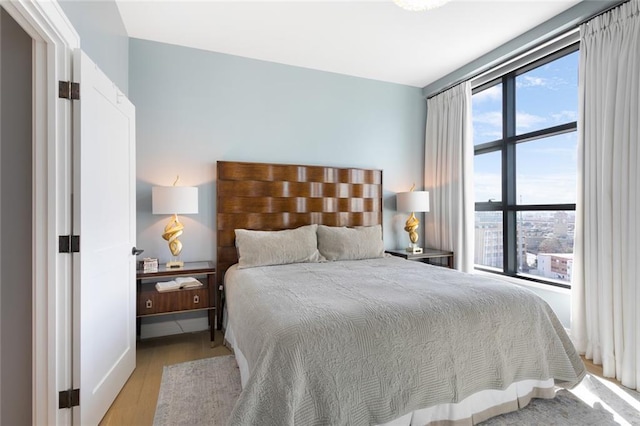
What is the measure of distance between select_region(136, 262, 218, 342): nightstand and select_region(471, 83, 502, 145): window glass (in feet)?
11.3

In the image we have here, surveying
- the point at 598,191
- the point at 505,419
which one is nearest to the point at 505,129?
the point at 598,191

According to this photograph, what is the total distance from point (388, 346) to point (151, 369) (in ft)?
6.50

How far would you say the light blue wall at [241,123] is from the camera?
10.1 ft

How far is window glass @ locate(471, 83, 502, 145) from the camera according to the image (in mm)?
3605

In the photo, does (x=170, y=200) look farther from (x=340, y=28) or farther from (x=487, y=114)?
(x=487, y=114)

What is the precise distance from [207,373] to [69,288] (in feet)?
3.97

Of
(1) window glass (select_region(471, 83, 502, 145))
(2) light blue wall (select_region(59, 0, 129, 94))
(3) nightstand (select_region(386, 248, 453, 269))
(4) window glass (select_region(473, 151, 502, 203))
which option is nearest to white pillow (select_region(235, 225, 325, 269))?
(3) nightstand (select_region(386, 248, 453, 269))

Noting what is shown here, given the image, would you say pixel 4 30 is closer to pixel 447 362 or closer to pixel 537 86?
pixel 447 362

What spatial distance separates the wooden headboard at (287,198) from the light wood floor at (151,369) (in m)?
0.64

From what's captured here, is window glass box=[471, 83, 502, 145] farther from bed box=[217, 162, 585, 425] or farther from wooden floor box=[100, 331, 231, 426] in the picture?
wooden floor box=[100, 331, 231, 426]

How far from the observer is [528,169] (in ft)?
10.8

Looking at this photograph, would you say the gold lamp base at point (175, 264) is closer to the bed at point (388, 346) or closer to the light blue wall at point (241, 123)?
the light blue wall at point (241, 123)

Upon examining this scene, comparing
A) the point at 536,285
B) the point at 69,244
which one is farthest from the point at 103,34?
the point at 536,285

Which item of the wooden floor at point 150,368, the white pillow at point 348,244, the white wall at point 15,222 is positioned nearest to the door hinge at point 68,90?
the white wall at point 15,222
